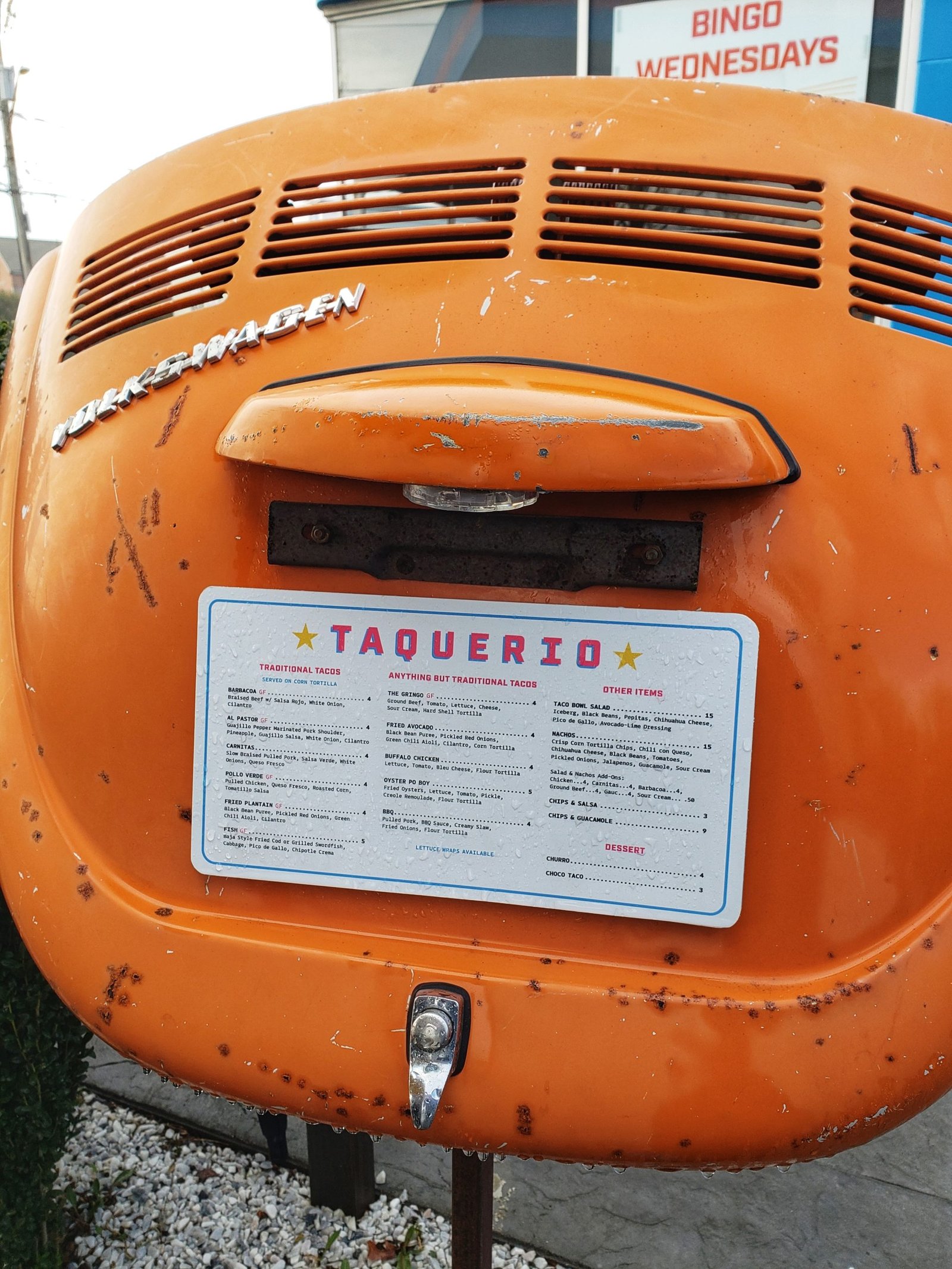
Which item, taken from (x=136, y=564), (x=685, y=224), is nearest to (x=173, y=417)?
Answer: (x=136, y=564)

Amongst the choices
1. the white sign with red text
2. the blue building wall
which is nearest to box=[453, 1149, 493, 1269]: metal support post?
the blue building wall

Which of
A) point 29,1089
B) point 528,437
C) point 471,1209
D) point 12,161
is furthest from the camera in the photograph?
point 12,161

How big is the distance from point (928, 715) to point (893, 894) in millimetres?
231

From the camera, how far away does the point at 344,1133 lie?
239 cm

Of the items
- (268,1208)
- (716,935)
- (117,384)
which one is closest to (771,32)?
(117,384)

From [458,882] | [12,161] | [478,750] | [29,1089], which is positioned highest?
[12,161]

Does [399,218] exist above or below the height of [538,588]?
above

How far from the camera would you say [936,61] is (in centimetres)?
502

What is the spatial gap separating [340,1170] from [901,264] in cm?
260

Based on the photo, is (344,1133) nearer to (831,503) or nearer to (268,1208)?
(268,1208)

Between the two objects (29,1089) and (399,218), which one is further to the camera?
(29,1089)

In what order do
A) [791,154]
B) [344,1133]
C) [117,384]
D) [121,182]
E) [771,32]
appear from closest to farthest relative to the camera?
[791,154] < [117,384] < [121,182] < [344,1133] < [771,32]

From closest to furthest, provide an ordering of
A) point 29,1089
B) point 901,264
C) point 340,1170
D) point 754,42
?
point 901,264 < point 29,1089 < point 340,1170 < point 754,42

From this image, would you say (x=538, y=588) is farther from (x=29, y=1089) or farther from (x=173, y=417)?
(x=29, y=1089)
